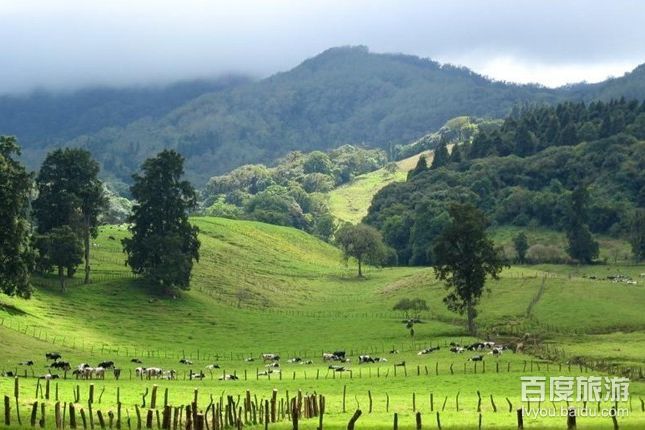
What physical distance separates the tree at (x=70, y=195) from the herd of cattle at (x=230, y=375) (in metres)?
45.7

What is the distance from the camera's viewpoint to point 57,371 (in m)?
74.8

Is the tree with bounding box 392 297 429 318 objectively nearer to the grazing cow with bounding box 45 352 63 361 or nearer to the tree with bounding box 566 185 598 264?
the tree with bounding box 566 185 598 264

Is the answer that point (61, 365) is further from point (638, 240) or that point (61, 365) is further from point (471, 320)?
point (638, 240)

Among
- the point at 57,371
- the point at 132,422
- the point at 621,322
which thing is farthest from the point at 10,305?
the point at 621,322

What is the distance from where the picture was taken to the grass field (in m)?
57.9

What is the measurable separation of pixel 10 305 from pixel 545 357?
66025mm

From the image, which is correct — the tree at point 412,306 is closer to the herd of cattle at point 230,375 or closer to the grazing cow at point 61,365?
the herd of cattle at point 230,375

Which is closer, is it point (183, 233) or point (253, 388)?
point (253, 388)

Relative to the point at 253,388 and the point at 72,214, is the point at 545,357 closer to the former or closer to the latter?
the point at 253,388

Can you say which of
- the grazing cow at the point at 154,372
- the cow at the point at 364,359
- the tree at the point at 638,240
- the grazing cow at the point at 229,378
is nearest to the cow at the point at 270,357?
the cow at the point at 364,359

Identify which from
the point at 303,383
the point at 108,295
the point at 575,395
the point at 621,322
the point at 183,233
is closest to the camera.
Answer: the point at 575,395

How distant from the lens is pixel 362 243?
178750mm

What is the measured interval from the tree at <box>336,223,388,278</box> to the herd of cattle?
270ft

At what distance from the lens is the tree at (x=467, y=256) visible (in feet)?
358
